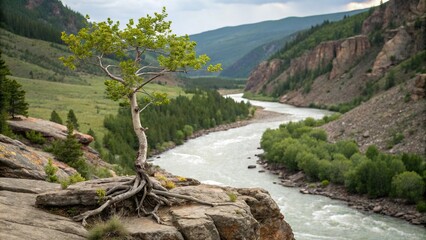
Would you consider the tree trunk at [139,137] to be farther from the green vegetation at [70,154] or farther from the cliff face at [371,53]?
the cliff face at [371,53]

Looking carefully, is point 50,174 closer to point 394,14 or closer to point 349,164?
point 349,164

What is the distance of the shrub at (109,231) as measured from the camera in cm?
1434

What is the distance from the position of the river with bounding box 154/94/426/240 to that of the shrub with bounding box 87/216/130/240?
98.4 feet

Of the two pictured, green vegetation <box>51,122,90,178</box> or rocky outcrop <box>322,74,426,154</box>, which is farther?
rocky outcrop <box>322,74,426,154</box>

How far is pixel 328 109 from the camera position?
153125 mm

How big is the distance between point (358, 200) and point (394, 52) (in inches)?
4115

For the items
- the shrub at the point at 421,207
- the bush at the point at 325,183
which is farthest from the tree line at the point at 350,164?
the bush at the point at 325,183

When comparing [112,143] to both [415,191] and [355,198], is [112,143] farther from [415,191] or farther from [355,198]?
[415,191]

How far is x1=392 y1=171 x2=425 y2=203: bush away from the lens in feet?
163

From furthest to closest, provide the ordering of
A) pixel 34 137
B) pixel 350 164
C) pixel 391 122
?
pixel 391 122
pixel 350 164
pixel 34 137

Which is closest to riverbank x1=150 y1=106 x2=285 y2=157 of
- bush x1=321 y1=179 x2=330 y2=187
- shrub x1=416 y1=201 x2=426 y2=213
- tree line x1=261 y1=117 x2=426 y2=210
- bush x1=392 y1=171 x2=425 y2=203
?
tree line x1=261 y1=117 x2=426 y2=210

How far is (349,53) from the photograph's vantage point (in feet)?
601

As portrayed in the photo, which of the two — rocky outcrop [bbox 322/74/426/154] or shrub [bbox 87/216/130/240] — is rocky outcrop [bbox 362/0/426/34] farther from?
shrub [bbox 87/216/130/240]

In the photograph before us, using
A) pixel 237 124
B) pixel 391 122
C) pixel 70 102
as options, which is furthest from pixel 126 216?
pixel 237 124
